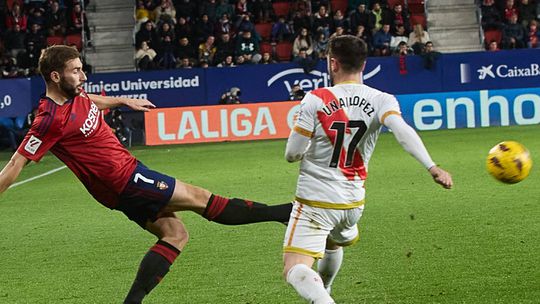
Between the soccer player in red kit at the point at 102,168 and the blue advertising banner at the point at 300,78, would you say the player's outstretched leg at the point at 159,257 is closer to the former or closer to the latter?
the soccer player in red kit at the point at 102,168

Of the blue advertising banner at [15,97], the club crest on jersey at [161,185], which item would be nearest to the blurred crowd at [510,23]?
the blue advertising banner at [15,97]

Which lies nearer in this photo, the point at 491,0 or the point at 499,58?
the point at 499,58

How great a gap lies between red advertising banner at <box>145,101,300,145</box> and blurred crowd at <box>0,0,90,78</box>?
5.31 meters

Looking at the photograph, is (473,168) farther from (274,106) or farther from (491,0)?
(491,0)

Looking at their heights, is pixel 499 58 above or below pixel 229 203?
below

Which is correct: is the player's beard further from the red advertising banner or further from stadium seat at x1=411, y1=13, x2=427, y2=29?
stadium seat at x1=411, y1=13, x2=427, y2=29

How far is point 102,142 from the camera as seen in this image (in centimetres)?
657

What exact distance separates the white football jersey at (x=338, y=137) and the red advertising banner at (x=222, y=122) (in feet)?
53.9

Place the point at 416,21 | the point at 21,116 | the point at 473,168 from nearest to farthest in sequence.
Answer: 1. the point at 473,168
2. the point at 21,116
3. the point at 416,21

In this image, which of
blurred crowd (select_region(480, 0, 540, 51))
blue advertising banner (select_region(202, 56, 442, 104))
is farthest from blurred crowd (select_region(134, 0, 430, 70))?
blurred crowd (select_region(480, 0, 540, 51))

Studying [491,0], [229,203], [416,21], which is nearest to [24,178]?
[229,203]

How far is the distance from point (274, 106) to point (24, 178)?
6543mm

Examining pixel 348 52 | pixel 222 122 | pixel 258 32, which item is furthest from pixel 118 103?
pixel 258 32

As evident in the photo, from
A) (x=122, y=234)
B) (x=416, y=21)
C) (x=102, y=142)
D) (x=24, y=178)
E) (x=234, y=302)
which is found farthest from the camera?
(x=416, y=21)
